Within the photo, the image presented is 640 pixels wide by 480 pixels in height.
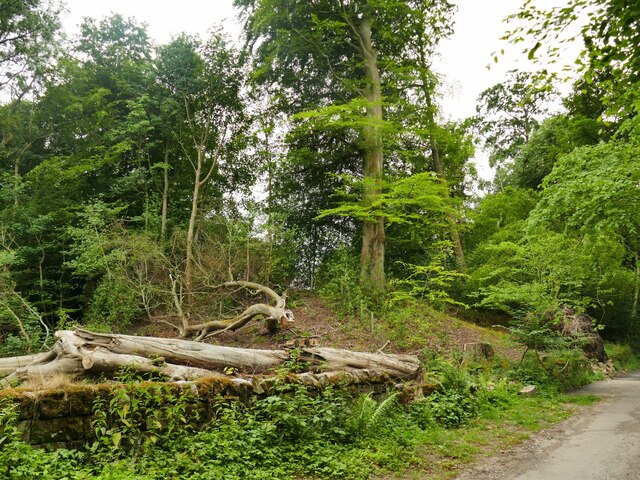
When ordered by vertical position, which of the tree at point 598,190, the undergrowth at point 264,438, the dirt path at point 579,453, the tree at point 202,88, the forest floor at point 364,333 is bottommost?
the dirt path at point 579,453

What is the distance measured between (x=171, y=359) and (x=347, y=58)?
14.5 meters

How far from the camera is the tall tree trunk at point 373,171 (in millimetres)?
14820

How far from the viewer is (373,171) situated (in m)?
15.8

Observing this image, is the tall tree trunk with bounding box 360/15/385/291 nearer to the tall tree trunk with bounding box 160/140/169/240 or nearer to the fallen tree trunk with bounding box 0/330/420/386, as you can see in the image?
the fallen tree trunk with bounding box 0/330/420/386

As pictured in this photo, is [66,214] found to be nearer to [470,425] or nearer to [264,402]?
[264,402]

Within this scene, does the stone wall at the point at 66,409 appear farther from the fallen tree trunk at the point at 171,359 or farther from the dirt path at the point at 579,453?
the dirt path at the point at 579,453

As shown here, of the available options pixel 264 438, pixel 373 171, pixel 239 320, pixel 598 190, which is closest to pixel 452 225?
pixel 373 171

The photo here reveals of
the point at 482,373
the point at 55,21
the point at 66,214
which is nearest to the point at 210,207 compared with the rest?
the point at 66,214

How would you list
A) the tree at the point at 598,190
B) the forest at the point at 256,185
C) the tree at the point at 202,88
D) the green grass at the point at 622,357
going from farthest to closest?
the tree at the point at 202,88
the green grass at the point at 622,357
the forest at the point at 256,185
the tree at the point at 598,190

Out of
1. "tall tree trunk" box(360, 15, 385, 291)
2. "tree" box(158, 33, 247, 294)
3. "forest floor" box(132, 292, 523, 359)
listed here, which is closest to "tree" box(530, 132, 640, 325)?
"forest floor" box(132, 292, 523, 359)

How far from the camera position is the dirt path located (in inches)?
191

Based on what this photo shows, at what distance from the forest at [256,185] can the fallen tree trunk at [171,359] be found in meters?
3.84

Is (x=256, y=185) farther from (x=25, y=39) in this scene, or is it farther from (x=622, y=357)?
(x=622, y=357)

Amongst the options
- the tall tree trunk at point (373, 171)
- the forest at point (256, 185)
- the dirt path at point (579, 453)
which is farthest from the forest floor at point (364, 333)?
the dirt path at point (579, 453)
